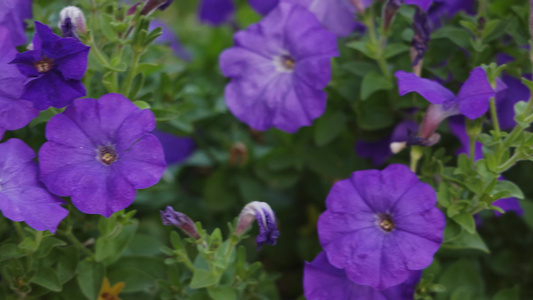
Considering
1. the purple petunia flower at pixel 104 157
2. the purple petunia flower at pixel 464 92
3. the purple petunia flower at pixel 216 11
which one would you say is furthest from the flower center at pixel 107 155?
the purple petunia flower at pixel 216 11

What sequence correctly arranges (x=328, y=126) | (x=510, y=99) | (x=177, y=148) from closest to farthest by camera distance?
(x=510, y=99) < (x=328, y=126) < (x=177, y=148)

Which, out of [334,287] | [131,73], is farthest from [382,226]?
[131,73]

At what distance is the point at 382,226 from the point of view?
104cm

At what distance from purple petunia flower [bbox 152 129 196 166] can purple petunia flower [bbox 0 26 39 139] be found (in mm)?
709

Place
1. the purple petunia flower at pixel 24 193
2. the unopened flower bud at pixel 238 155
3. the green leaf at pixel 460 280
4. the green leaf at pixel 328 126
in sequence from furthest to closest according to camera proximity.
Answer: the unopened flower bud at pixel 238 155
the green leaf at pixel 328 126
the green leaf at pixel 460 280
the purple petunia flower at pixel 24 193

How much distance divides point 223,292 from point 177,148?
693 mm

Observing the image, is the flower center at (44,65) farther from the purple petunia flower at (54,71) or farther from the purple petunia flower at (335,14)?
the purple petunia flower at (335,14)

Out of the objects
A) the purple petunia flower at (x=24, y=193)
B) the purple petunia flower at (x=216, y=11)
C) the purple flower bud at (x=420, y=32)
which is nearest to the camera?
the purple petunia flower at (x=24, y=193)

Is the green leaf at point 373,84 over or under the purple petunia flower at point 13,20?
under

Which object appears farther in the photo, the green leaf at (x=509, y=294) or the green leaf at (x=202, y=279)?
the green leaf at (x=509, y=294)

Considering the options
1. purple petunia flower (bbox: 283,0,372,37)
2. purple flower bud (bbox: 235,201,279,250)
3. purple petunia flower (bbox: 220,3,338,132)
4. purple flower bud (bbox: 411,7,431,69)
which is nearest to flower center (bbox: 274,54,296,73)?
purple petunia flower (bbox: 220,3,338,132)

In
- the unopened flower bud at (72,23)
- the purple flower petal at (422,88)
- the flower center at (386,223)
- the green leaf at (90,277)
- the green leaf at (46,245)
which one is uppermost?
the unopened flower bud at (72,23)

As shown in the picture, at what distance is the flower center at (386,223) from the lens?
1.04m

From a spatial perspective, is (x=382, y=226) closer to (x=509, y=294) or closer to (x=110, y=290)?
(x=509, y=294)
